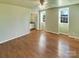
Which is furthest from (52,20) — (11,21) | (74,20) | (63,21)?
(11,21)

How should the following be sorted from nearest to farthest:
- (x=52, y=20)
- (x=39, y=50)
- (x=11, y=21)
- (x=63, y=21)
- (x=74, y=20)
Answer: (x=39, y=50)
(x=11, y=21)
(x=74, y=20)
(x=63, y=21)
(x=52, y=20)

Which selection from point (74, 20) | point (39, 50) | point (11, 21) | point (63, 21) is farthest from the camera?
point (63, 21)

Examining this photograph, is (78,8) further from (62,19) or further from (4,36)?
(4,36)

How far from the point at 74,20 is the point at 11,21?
3.89m

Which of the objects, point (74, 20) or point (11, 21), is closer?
point (11, 21)

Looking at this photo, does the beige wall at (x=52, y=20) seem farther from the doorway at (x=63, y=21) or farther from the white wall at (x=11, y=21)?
the white wall at (x=11, y=21)

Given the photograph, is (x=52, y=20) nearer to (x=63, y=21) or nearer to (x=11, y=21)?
(x=63, y=21)

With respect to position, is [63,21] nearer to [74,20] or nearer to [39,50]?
[74,20]

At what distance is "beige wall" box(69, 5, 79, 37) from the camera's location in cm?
827

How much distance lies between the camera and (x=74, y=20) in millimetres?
8578

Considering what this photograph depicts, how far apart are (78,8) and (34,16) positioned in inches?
293

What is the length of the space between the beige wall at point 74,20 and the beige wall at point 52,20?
202cm

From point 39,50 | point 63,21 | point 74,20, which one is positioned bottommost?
point 39,50

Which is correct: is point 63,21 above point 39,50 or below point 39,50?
above
